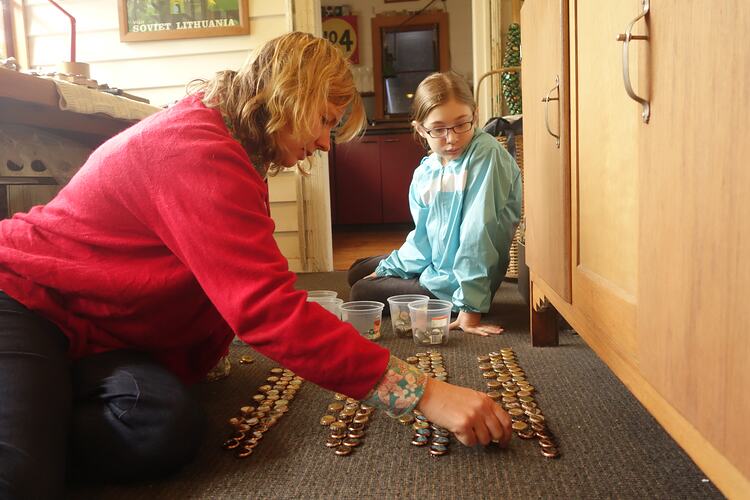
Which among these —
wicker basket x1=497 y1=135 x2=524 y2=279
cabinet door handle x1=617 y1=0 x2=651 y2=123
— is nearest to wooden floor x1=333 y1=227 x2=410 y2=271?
wicker basket x1=497 y1=135 x2=524 y2=279

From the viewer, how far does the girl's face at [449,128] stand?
198 cm

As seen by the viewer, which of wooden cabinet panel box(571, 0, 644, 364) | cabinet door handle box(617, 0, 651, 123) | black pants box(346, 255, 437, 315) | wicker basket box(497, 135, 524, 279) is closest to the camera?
cabinet door handle box(617, 0, 651, 123)

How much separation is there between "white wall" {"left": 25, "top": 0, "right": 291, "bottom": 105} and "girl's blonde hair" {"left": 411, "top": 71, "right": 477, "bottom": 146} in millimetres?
1441

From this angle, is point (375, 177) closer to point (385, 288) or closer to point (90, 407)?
point (385, 288)

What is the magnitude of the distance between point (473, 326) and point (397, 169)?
3.96m

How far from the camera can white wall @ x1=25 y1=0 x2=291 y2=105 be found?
3230mm

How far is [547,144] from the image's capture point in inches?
52.6

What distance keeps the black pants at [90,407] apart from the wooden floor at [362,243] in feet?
8.01

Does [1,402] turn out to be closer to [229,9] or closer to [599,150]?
[599,150]

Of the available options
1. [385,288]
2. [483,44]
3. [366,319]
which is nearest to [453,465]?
[366,319]

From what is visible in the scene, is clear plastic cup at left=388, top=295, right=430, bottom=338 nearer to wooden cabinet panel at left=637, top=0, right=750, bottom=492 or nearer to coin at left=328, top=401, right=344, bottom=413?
coin at left=328, top=401, right=344, bottom=413

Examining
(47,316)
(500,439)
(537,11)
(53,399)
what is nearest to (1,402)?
(53,399)

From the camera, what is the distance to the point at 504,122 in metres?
2.58

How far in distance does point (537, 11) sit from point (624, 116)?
0.61 m
